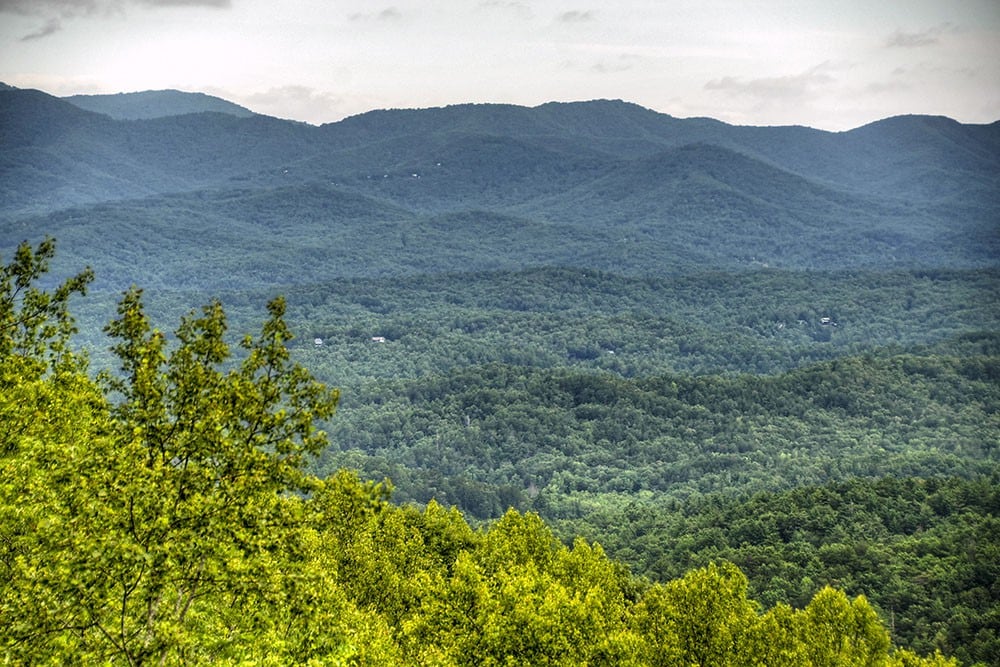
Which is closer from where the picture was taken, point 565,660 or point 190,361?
point 190,361

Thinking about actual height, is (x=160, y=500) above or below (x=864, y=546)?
above

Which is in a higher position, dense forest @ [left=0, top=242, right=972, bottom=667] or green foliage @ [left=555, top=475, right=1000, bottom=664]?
dense forest @ [left=0, top=242, right=972, bottom=667]

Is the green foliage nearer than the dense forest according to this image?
No

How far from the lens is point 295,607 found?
24.1m

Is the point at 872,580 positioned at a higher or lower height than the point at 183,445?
lower

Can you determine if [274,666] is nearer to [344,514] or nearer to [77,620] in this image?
[77,620]

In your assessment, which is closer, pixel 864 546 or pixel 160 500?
pixel 160 500

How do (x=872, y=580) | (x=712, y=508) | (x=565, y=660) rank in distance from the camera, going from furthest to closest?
(x=712, y=508), (x=872, y=580), (x=565, y=660)

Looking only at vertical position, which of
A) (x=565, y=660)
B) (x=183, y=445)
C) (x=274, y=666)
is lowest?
(x=565, y=660)

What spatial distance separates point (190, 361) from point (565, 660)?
24.5 m

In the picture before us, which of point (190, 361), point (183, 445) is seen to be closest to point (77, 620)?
point (183, 445)

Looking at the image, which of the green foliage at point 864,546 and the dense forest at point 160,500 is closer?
the dense forest at point 160,500

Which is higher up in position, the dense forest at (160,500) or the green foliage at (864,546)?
the dense forest at (160,500)

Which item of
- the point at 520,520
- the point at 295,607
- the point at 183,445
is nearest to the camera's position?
the point at 183,445
